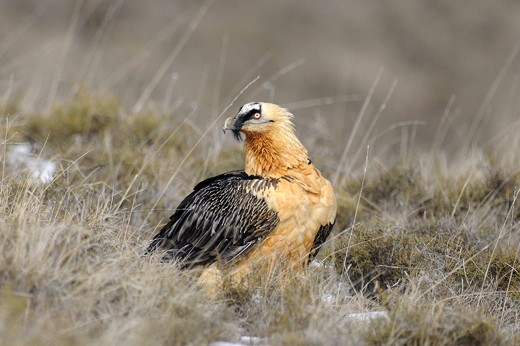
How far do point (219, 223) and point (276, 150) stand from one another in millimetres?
591

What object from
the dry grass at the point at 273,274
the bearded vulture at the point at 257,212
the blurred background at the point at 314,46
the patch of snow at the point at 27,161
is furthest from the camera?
the blurred background at the point at 314,46

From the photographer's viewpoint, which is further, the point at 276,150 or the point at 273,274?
the point at 276,150

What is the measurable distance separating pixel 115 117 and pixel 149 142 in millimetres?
480

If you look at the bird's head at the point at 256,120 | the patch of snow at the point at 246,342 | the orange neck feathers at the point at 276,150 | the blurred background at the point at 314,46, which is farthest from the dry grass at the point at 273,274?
the blurred background at the point at 314,46

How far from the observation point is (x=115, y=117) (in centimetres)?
839

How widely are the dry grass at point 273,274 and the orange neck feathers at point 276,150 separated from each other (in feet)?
1.58

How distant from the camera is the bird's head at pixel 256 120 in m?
5.46

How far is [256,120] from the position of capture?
548 cm

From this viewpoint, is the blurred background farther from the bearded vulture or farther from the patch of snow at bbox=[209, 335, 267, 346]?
the patch of snow at bbox=[209, 335, 267, 346]

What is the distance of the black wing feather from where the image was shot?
5195 millimetres

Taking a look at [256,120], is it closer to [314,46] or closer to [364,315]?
[364,315]

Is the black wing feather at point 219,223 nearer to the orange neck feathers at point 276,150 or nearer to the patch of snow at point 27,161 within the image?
the orange neck feathers at point 276,150

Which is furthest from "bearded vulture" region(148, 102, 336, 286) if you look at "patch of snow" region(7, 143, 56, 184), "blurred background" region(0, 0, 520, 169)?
"blurred background" region(0, 0, 520, 169)

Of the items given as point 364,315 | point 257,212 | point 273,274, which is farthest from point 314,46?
point 364,315
